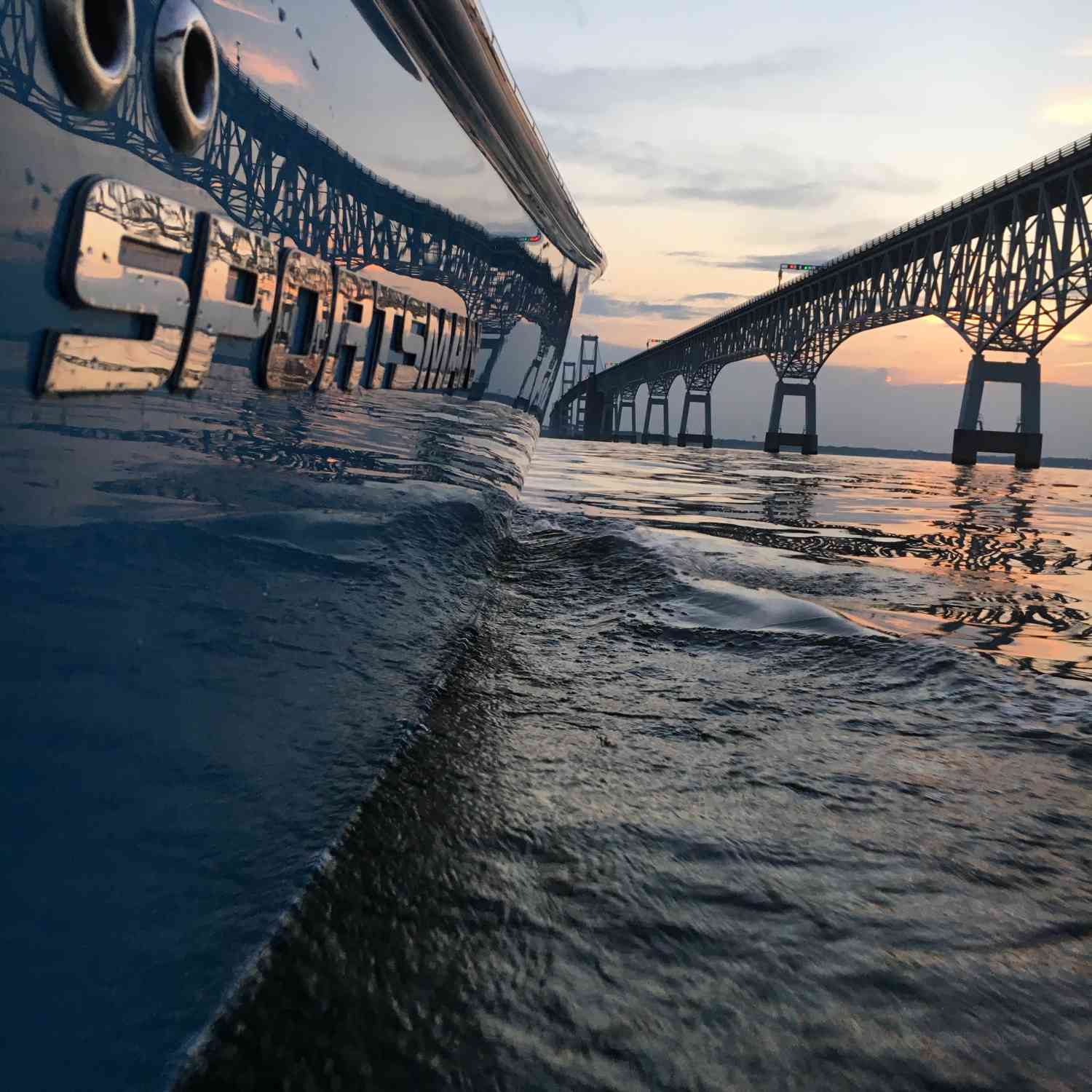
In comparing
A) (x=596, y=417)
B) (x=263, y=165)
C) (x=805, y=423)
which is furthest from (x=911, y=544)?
(x=596, y=417)

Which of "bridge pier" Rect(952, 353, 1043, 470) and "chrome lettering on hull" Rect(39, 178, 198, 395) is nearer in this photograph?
"chrome lettering on hull" Rect(39, 178, 198, 395)

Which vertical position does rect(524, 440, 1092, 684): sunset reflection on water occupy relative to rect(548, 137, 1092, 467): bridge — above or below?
below

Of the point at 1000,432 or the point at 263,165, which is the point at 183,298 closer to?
the point at 263,165

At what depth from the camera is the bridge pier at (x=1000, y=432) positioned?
33094mm

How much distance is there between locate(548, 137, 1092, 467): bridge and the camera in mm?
28203

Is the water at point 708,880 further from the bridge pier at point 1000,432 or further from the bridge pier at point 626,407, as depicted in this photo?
the bridge pier at point 626,407

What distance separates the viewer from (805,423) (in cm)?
4900

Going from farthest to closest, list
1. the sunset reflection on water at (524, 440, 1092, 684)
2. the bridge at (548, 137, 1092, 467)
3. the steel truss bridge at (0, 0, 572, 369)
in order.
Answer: the bridge at (548, 137, 1092, 467)
the sunset reflection on water at (524, 440, 1092, 684)
the steel truss bridge at (0, 0, 572, 369)

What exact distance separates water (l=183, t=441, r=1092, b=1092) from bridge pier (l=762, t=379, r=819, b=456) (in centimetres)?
4542

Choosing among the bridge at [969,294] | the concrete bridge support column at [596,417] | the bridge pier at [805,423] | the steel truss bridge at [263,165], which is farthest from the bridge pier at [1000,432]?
the concrete bridge support column at [596,417]

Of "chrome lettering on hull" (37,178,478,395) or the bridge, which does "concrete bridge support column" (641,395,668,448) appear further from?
"chrome lettering on hull" (37,178,478,395)

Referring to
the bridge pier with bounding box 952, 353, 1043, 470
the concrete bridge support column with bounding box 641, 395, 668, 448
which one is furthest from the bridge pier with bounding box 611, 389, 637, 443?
the bridge pier with bounding box 952, 353, 1043, 470

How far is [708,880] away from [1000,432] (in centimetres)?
3720

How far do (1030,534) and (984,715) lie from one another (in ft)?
14.4
